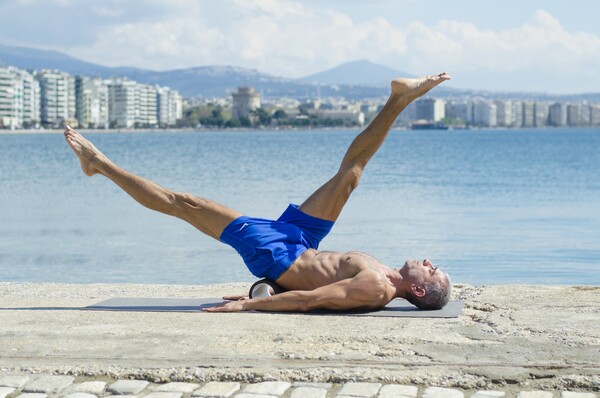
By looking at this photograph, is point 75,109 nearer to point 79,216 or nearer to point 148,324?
point 79,216

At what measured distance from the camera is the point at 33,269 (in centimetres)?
1349

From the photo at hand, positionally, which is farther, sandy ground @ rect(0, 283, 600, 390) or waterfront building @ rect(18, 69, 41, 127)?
waterfront building @ rect(18, 69, 41, 127)

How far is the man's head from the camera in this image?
6730 millimetres

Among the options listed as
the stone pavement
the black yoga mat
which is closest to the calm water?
the black yoga mat

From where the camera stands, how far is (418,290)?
675cm

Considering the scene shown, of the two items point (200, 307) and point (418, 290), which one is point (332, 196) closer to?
point (418, 290)

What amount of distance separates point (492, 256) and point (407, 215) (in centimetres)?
699

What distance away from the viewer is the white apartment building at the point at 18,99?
175 m

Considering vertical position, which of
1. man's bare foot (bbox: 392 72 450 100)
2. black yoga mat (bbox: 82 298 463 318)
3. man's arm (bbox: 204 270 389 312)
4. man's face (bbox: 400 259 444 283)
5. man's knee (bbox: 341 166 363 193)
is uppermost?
man's bare foot (bbox: 392 72 450 100)

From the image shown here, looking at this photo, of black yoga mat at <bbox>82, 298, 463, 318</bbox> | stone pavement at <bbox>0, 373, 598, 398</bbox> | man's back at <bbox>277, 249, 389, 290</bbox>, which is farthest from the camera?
man's back at <bbox>277, 249, 389, 290</bbox>

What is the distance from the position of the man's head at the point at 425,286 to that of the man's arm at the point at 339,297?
0.58 ft

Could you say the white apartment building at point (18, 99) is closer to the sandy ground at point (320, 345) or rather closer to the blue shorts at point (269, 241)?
the blue shorts at point (269, 241)

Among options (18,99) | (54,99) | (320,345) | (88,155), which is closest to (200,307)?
(88,155)

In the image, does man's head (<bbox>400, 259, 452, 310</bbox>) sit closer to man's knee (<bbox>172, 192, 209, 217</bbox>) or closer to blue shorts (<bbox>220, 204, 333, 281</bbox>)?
blue shorts (<bbox>220, 204, 333, 281</bbox>)
